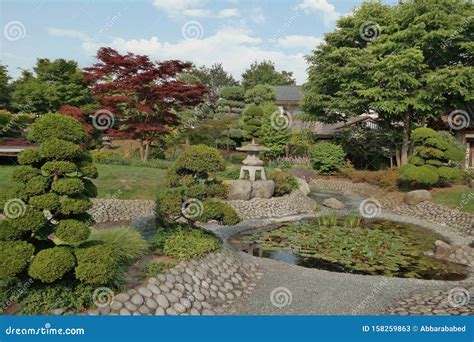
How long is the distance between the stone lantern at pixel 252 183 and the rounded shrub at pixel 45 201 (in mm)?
10408

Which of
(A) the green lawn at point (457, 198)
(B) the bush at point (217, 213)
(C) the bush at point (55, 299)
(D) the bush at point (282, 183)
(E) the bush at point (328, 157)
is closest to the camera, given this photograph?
(C) the bush at point (55, 299)

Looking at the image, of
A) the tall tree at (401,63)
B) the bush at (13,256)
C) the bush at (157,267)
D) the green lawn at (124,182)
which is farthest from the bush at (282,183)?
the bush at (13,256)

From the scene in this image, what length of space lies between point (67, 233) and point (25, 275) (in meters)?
0.97

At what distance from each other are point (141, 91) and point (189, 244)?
43.6 ft

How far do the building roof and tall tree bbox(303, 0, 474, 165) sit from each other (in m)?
14.8

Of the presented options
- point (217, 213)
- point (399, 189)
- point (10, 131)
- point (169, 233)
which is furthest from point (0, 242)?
point (10, 131)

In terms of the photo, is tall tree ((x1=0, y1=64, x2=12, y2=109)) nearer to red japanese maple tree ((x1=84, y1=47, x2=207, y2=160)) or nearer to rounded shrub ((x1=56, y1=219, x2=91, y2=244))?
red japanese maple tree ((x1=84, y1=47, x2=207, y2=160))

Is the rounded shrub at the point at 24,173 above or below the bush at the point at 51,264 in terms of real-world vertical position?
above

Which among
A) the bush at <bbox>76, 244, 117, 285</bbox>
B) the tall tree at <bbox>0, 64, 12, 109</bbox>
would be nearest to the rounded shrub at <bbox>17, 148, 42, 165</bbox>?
the bush at <bbox>76, 244, 117, 285</bbox>

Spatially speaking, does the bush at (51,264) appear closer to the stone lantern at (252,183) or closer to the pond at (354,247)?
the pond at (354,247)

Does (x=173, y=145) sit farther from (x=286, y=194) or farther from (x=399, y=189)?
(x=399, y=189)

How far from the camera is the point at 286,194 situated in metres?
17.1

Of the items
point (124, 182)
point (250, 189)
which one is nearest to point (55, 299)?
point (124, 182)

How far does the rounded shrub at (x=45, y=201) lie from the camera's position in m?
5.09
